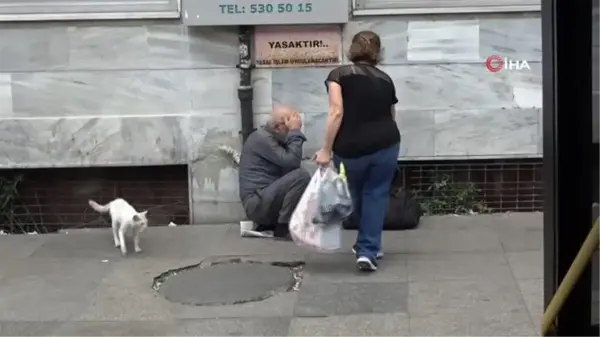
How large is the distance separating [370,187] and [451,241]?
3.91 ft

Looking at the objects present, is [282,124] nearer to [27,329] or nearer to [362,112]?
[362,112]

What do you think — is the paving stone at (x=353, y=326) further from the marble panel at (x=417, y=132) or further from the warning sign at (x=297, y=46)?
the warning sign at (x=297, y=46)

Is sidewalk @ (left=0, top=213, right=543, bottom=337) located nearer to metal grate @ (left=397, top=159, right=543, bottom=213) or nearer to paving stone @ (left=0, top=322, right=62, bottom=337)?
paving stone @ (left=0, top=322, right=62, bottom=337)

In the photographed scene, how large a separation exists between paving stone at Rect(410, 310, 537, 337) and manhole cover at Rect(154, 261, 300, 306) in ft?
3.82

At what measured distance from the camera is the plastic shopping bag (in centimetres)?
603

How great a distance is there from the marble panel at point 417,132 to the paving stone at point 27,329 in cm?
357

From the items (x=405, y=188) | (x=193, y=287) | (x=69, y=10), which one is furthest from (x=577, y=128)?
(x=69, y=10)

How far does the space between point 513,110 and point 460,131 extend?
49 centimetres

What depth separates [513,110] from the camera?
7668 mm

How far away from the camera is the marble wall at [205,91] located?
7.60 m

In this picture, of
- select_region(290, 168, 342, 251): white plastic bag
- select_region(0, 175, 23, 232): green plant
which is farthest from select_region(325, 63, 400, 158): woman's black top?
select_region(0, 175, 23, 232): green plant

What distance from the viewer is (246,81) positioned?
25.0 ft

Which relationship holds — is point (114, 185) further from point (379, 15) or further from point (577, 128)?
point (577, 128)

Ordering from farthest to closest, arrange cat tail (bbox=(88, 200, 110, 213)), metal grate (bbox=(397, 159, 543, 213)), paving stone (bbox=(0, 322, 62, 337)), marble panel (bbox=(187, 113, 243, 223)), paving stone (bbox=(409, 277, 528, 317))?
1. metal grate (bbox=(397, 159, 543, 213))
2. marble panel (bbox=(187, 113, 243, 223))
3. cat tail (bbox=(88, 200, 110, 213))
4. paving stone (bbox=(409, 277, 528, 317))
5. paving stone (bbox=(0, 322, 62, 337))
